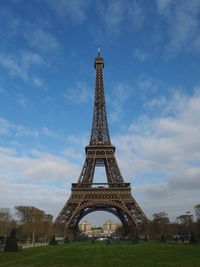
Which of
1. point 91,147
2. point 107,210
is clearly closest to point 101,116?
point 91,147

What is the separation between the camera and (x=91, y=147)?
80.4m

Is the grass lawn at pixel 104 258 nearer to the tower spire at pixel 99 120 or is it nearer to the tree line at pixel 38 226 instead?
the tree line at pixel 38 226

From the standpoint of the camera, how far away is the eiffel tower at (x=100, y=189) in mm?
72000

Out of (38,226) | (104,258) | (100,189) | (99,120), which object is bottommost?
(104,258)

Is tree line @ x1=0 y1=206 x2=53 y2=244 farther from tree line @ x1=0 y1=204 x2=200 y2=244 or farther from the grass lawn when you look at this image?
the grass lawn

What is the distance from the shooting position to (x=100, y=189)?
75.9m

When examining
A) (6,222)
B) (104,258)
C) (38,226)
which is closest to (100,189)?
(38,226)

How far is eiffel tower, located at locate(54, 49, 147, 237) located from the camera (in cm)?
7200

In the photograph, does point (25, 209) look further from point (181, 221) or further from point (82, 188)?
point (181, 221)

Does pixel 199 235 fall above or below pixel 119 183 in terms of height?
below

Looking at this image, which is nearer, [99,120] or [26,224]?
[26,224]

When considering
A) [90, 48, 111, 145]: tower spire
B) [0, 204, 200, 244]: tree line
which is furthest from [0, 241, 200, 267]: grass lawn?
[90, 48, 111, 145]: tower spire

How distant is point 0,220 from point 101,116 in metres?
35.9

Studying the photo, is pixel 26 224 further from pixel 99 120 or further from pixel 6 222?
pixel 99 120
